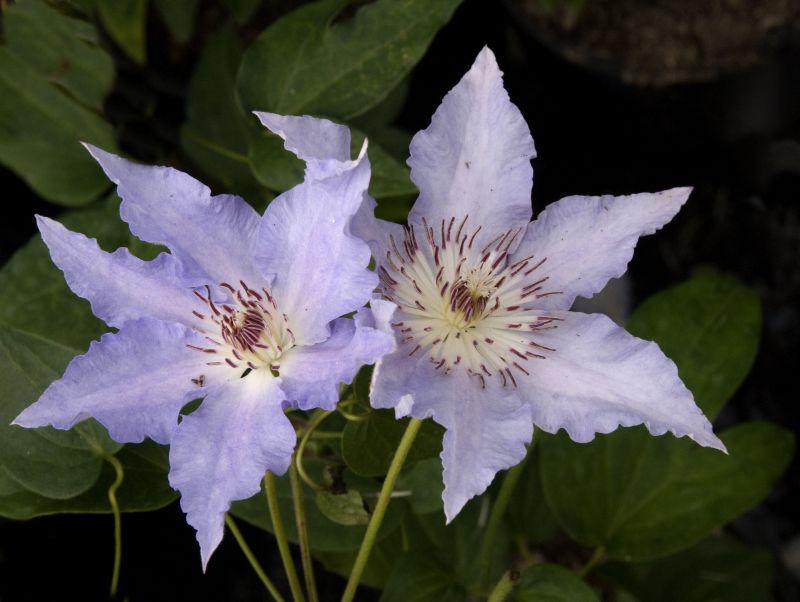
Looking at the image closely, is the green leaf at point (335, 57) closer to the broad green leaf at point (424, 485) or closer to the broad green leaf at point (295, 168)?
the broad green leaf at point (295, 168)

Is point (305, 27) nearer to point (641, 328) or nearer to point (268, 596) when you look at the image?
point (641, 328)

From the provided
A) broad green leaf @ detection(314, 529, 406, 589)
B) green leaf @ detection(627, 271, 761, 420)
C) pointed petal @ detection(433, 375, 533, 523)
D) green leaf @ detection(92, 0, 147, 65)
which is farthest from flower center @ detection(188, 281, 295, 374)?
green leaf @ detection(92, 0, 147, 65)

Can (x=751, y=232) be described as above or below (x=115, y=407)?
below

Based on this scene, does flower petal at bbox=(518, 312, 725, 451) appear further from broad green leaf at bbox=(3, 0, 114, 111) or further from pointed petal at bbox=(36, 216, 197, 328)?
Answer: broad green leaf at bbox=(3, 0, 114, 111)

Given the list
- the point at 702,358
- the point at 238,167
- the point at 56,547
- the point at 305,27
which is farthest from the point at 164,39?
the point at 702,358

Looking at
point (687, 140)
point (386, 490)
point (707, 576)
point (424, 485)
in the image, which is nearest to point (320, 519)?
point (424, 485)

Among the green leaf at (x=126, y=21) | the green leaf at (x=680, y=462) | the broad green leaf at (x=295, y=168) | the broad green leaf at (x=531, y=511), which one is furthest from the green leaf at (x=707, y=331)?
the green leaf at (x=126, y=21)
